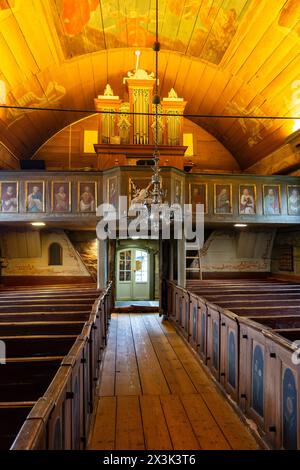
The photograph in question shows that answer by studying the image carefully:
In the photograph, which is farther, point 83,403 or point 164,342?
point 164,342

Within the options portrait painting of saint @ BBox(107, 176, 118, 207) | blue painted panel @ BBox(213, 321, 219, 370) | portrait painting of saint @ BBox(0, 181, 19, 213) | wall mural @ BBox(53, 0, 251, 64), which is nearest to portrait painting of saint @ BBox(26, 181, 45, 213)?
portrait painting of saint @ BBox(0, 181, 19, 213)

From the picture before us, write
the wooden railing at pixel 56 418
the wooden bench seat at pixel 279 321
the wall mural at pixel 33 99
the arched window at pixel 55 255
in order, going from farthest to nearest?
1. the arched window at pixel 55 255
2. the wall mural at pixel 33 99
3. the wooden bench seat at pixel 279 321
4. the wooden railing at pixel 56 418

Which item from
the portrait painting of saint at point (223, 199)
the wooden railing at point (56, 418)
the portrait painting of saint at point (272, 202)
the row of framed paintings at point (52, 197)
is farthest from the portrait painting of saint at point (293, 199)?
the wooden railing at point (56, 418)

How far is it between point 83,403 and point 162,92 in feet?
30.6

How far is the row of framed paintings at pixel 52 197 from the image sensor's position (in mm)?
7203

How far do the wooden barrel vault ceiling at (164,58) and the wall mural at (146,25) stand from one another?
0.02 m

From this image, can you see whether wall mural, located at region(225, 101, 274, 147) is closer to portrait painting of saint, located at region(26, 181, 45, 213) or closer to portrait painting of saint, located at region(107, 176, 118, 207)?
portrait painting of saint, located at region(107, 176, 118, 207)

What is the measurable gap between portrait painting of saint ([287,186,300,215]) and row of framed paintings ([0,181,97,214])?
498 cm

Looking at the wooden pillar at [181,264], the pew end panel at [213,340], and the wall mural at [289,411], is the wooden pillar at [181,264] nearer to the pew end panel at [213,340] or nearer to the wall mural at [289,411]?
the pew end panel at [213,340]

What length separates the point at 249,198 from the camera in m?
7.77

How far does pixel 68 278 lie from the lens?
9258 mm

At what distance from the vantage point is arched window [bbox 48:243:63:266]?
932 cm
